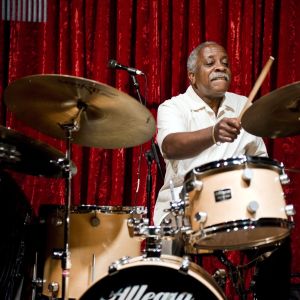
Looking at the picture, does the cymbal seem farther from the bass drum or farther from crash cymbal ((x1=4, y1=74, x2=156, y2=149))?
the bass drum

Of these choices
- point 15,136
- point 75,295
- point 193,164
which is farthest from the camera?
point 193,164

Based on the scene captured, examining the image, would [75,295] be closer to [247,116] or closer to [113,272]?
[113,272]

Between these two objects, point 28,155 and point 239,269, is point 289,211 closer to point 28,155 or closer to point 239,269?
point 239,269

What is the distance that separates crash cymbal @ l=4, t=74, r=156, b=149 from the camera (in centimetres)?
189

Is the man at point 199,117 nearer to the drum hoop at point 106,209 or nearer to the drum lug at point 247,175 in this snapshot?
the drum hoop at point 106,209

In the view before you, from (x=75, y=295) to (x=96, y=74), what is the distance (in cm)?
143

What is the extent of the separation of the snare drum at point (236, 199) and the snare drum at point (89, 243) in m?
0.41

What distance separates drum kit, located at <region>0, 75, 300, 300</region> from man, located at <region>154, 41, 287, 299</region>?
0.56 ft

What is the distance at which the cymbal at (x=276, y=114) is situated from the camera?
1864mm

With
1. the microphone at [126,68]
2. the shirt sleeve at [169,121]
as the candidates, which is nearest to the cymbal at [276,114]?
the shirt sleeve at [169,121]

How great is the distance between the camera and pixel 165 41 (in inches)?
124

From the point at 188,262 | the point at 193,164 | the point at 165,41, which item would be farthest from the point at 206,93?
the point at 188,262

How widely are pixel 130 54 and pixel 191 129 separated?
2.67 feet

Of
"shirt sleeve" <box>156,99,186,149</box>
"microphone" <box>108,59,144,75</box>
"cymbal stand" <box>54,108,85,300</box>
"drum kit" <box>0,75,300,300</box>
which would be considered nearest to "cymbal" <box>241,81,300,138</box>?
"drum kit" <box>0,75,300,300</box>
